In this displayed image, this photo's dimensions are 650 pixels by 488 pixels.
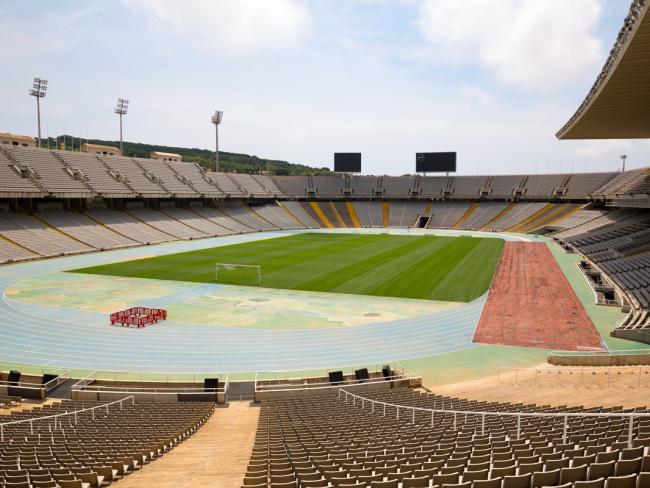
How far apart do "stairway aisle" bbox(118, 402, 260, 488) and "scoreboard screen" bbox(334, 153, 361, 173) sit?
303 feet

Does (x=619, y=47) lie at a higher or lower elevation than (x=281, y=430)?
higher

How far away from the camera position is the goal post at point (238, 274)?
125 ft

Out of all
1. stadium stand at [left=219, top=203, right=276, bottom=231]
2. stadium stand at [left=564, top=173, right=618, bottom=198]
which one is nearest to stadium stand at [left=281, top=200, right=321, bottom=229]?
stadium stand at [left=219, top=203, right=276, bottom=231]

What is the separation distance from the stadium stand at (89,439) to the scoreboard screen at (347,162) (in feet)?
297

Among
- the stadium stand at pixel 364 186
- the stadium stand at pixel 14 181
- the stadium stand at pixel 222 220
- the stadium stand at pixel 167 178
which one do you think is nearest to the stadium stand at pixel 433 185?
the stadium stand at pixel 364 186

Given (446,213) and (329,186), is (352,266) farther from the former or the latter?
(329,186)

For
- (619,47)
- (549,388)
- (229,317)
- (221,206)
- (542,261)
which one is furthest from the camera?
(221,206)

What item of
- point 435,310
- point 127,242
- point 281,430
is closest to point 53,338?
point 281,430

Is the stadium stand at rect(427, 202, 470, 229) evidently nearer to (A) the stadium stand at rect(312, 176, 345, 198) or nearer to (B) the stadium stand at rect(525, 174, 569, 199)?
(B) the stadium stand at rect(525, 174, 569, 199)

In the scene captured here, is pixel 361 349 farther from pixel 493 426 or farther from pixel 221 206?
pixel 221 206

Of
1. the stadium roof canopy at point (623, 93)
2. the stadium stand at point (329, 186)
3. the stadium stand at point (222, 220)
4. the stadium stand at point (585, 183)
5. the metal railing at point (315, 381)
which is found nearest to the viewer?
the metal railing at point (315, 381)

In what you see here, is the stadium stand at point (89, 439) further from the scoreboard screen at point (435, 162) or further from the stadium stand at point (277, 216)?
the scoreboard screen at point (435, 162)

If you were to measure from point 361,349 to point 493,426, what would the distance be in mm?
12566

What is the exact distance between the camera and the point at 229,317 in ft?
92.2
